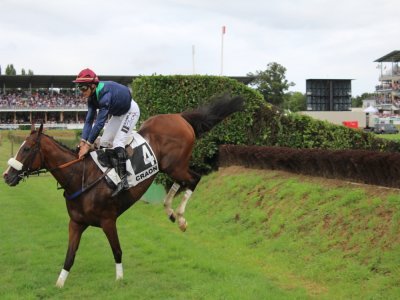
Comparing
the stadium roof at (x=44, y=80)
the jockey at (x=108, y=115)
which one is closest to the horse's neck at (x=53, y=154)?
the jockey at (x=108, y=115)

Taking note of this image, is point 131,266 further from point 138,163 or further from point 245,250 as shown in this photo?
point 245,250

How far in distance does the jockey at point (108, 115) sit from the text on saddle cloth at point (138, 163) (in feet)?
0.30

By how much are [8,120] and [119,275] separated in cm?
6513

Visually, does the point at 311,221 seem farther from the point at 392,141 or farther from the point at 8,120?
the point at 8,120

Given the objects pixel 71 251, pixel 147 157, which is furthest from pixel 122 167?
pixel 71 251

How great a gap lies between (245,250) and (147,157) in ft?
8.26

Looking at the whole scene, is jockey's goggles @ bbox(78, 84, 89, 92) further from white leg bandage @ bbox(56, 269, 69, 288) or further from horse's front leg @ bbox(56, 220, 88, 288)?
white leg bandage @ bbox(56, 269, 69, 288)

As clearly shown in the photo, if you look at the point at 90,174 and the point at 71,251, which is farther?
the point at 90,174

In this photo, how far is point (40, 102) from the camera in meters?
66.3

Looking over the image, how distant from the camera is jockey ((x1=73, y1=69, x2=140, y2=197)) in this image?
6.36m

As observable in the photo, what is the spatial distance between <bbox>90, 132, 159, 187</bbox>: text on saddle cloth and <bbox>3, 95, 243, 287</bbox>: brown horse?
99mm

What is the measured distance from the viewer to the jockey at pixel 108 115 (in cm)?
636

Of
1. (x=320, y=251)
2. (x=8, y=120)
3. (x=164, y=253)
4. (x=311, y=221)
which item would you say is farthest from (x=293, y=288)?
(x=8, y=120)

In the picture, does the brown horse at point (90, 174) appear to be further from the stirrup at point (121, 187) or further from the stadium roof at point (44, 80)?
the stadium roof at point (44, 80)
